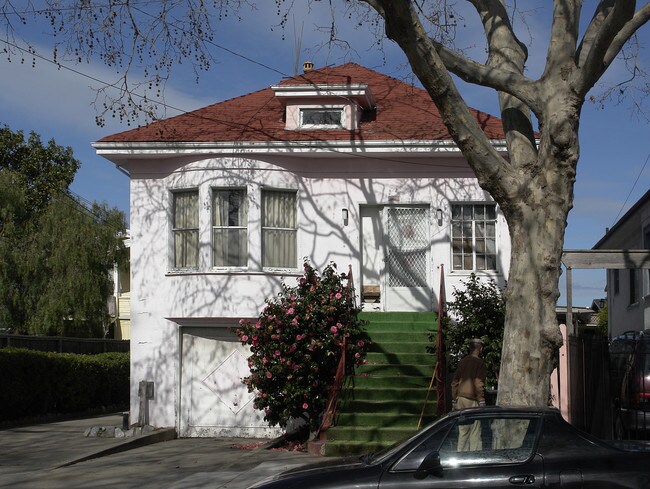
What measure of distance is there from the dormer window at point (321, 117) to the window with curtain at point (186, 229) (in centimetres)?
268

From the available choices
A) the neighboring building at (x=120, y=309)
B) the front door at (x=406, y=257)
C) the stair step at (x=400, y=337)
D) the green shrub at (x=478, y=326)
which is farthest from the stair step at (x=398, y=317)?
the neighboring building at (x=120, y=309)

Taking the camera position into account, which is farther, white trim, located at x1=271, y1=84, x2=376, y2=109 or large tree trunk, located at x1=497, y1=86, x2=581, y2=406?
white trim, located at x1=271, y1=84, x2=376, y2=109

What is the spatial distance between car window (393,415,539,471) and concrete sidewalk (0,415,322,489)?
4552 mm

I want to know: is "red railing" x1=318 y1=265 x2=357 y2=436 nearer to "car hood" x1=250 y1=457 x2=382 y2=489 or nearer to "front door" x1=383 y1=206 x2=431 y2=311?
"front door" x1=383 y1=206 x2=431 y2=311

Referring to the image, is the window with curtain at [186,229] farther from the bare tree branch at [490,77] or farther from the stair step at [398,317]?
Result: the bare tree branch at [490,77]

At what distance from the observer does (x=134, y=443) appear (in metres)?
16.1

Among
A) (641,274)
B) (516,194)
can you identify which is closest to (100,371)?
(641,274)

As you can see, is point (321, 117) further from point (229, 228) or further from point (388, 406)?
point (388, 406)

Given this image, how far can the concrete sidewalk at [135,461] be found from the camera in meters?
12.3

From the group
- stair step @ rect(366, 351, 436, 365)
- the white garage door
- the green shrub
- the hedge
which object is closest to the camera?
the green shrub

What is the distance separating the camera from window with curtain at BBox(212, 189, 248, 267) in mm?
17672

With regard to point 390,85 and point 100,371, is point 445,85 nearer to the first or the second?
point 390,85

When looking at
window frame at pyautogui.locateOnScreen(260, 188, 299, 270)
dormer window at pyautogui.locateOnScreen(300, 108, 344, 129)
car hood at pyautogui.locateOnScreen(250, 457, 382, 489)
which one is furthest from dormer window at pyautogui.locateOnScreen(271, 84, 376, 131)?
car hood at pyautogui.locateOnScreen(250, 457, 382, 489)

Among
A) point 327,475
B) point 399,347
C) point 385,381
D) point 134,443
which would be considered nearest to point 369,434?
point 385,381
